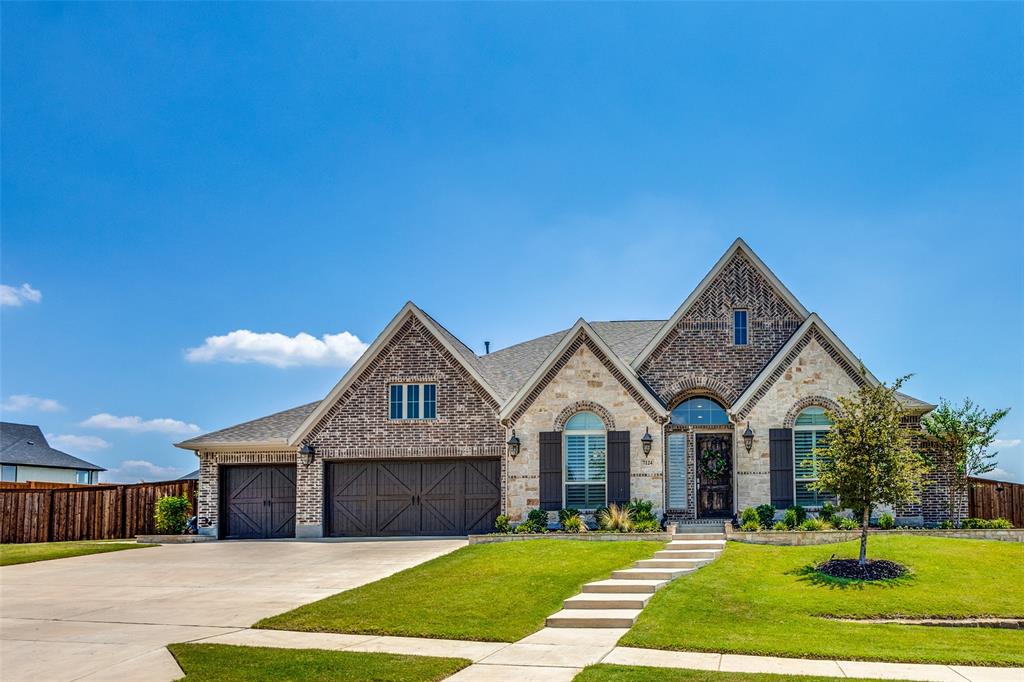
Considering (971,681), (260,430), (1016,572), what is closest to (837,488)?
(1016,572)

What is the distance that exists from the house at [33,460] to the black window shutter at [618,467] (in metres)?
34.9

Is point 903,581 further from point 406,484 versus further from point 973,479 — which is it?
point 406,484

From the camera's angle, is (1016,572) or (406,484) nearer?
(1016,572)

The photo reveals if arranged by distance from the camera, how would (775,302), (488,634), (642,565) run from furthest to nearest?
(775,302), (642,565), (488,634)

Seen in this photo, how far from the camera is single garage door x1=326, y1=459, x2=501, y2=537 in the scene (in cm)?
2562

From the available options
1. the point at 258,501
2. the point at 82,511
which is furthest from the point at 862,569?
the point at 82,511

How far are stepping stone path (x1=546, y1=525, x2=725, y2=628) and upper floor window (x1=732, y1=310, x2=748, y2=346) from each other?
664cm

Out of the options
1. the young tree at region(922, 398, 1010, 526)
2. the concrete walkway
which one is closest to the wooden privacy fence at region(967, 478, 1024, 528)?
the young tree at region(922, 398, 1010, 526)

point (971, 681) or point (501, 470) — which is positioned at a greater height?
point (501, 470)

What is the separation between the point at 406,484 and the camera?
2605 centimetres

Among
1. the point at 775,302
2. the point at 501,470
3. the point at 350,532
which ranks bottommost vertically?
the point at 350,532

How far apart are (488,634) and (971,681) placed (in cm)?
610

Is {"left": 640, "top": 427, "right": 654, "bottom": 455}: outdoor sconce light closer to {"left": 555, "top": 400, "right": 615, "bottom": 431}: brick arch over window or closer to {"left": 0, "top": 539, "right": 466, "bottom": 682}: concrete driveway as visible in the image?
{"left": 555, "top": 400, "right": 615, "bottom": 431}: brick arch over window

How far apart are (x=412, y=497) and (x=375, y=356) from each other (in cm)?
420
